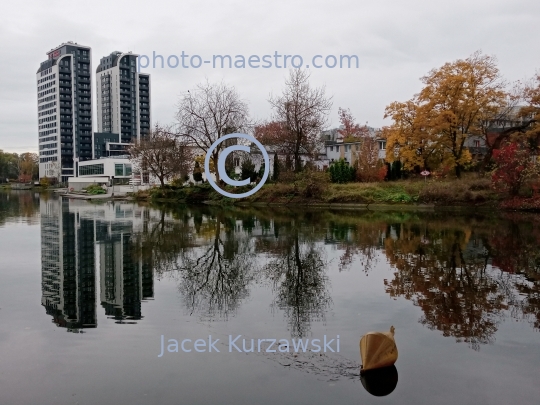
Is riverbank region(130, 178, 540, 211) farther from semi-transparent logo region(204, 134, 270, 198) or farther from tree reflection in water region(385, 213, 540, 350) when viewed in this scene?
tree reflection in water region(385, 213, 540, 350)

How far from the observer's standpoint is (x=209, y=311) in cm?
796

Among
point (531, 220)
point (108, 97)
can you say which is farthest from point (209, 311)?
point (108, 97)

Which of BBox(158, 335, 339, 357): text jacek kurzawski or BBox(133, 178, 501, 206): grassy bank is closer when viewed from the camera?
BBox(158, 335, 339, 357): text jacek kurzawski

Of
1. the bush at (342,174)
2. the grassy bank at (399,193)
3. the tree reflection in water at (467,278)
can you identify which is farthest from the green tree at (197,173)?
the tree reflection in water at (467,278)

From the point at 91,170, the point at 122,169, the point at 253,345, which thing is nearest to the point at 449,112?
the point at 253,345

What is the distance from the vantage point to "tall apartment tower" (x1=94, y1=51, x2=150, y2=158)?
92062 millimetres

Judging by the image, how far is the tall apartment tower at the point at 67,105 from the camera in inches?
4476

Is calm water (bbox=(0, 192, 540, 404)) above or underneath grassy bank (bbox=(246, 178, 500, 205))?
underneath

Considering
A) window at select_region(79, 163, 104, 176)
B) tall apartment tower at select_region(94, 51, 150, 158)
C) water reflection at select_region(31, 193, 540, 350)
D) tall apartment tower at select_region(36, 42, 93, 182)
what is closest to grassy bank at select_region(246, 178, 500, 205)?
water reflection at select_region(31, 193, 540, 350)

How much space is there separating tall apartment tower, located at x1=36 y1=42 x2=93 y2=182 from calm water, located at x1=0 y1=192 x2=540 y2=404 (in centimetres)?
10976

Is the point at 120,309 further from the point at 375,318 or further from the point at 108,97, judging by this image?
the point at 108,97

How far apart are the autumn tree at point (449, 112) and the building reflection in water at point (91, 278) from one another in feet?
85.8

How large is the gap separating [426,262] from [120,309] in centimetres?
773

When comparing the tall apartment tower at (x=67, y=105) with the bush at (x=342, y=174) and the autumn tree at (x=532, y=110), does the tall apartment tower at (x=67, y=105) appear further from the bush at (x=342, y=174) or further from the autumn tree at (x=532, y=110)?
the autumn tree at (x=532, y=110)
